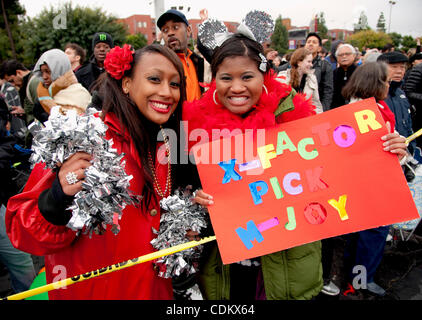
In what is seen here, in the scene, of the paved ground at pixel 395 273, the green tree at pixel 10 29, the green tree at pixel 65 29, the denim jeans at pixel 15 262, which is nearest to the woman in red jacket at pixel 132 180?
the denim jeans at pixel 15 262

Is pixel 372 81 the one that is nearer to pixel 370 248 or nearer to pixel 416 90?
pixel 370 248

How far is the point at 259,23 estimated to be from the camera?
1625 mm

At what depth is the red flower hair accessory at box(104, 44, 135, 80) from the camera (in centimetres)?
138

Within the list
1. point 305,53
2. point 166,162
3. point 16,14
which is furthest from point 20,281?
point 16,14

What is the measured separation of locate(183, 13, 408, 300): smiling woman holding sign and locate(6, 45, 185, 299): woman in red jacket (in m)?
0.23

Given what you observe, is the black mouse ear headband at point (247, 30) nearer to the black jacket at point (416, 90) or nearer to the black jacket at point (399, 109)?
the black jacket at point (399, 109)

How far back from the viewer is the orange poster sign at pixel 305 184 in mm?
1384

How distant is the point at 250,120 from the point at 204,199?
1.60 feet

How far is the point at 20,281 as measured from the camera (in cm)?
245

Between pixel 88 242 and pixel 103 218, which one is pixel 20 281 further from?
pixel 103 218

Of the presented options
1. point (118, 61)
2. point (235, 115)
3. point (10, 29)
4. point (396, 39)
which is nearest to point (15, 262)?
point (118, 61)

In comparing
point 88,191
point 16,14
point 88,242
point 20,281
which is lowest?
point 20,281

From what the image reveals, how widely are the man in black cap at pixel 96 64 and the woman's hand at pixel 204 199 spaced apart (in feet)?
10.6

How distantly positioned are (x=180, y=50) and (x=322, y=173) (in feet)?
7.40
